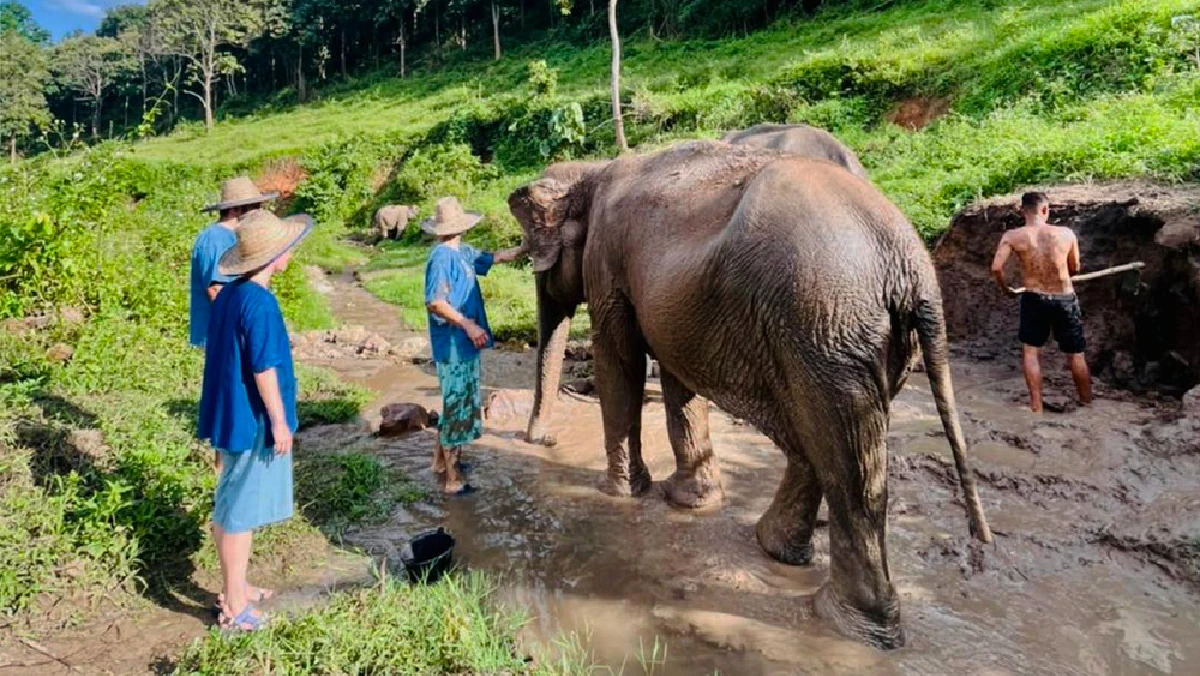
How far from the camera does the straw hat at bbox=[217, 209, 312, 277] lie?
3.16 meters

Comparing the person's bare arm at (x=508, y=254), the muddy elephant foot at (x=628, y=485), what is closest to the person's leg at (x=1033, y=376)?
the muddy elephant foot at (x=628, y=485)

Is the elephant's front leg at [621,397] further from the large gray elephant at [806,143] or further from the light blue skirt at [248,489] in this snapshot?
the large gray elephant at [806,143]

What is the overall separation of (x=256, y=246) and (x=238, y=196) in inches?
87.2

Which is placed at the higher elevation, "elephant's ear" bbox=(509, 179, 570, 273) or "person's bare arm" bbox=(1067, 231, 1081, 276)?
"elephant's ear" bbox=(509, 179, 570, 273)

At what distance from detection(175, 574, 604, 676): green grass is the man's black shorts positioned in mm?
4487

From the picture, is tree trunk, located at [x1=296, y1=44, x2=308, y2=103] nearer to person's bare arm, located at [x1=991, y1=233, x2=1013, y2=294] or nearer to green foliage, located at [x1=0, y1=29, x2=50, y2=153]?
green foliage, located at [x1=0, y1=29, x2=50, y2=153]

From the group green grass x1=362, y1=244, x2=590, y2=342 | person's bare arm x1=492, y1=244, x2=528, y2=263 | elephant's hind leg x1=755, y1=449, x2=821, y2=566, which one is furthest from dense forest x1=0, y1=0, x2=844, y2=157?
elephant's hind leg x1=755, y1=449, x2=821, y2=566

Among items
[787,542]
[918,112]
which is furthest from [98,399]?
[918,112]

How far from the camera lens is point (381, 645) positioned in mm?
2953

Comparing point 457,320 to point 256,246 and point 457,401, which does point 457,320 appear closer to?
point 457,401

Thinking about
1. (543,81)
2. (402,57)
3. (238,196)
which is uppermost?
(402,57)

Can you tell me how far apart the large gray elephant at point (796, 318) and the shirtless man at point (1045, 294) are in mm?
3189

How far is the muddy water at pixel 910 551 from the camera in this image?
3.16 meters

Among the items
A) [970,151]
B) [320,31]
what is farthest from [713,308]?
[320,31]
